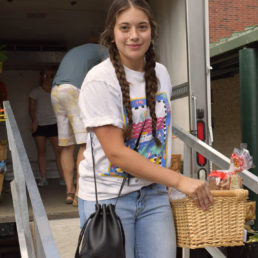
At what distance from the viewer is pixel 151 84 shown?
1.86m

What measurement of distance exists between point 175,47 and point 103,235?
2.74m

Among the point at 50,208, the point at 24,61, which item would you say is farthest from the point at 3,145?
the point at 24,61

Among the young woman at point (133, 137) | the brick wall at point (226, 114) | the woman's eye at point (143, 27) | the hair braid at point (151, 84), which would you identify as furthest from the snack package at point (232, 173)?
the brick wall at point (226, 114)

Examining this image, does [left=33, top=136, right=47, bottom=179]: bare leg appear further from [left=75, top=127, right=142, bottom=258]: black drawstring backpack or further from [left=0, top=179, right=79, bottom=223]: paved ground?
[left=75, top=127, right=142, bottom=258]: black drawstring backpack

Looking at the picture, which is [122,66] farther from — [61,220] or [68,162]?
[68,162]

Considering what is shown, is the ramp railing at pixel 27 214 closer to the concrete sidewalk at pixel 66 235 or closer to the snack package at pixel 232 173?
the concrete sidewalk at pixel 66 235

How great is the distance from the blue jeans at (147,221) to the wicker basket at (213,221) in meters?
0.05

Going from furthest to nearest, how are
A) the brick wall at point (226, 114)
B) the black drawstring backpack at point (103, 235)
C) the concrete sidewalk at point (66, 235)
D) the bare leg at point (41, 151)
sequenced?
the brick wall at point (226, 114) → the bare leg at point (41, 151) → the concrete sidewalk at point (66, 235) → the black drawstring backpack at point (103, 235)

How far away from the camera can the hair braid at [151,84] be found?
6.01 ft

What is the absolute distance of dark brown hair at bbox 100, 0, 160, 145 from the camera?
70.5 inches

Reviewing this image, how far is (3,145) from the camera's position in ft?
15.3

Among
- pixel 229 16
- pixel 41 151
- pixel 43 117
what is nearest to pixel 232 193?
pixel 41 151

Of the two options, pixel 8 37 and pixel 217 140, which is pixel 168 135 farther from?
pixel 217 140

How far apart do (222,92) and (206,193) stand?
10.7 m
